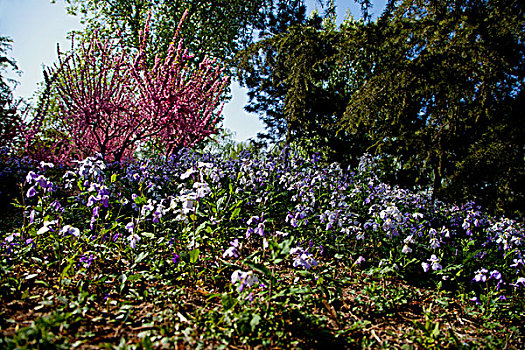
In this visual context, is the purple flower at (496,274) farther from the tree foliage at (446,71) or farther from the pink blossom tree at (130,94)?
the pink blossom tree at (130,94)

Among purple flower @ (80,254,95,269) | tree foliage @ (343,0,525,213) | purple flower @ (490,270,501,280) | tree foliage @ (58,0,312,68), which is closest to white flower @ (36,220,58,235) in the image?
purple flower @ (80,254,95,269)

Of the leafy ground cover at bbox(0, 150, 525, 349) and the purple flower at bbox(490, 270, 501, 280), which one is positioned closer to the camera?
the leafy ground cover at bbox(0, 150, 525, 349)

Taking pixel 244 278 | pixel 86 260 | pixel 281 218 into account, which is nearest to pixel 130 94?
pixel 281 218

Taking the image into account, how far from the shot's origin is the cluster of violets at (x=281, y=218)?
8.58 ft

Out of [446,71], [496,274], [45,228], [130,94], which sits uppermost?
[130,94]

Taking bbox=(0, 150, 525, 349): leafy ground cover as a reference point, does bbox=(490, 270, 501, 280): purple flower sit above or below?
above

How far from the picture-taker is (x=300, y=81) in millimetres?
4242

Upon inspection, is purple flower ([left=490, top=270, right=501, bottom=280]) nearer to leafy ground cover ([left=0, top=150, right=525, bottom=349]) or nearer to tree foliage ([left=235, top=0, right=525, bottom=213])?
leafy ground cover ([left=0, top=150, right=525, bottom=349])

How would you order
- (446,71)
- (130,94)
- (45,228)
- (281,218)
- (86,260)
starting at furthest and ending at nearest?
(130,94) → (281,218) → (446,71) → (86,260) → (45,228)

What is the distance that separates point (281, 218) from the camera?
438 cm

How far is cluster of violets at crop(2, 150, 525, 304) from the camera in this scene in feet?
8.58

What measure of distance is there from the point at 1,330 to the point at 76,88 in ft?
14.6

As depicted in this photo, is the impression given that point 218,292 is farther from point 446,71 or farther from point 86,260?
point 446,71

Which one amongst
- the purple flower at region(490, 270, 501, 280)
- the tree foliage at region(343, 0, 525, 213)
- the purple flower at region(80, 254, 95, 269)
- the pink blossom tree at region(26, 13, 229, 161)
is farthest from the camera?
the pink blossom tree at region(26, 13, 229, 161)
